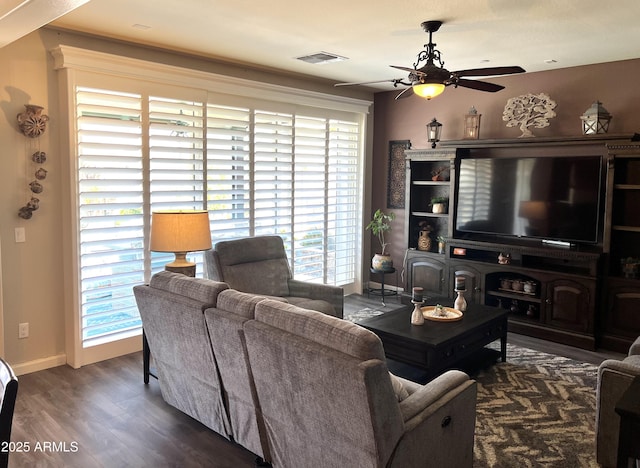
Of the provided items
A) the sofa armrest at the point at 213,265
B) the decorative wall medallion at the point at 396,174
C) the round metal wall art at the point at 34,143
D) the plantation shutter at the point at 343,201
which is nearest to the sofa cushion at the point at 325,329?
the sofa armrest at the point at 213,265

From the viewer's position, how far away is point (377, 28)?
13.2 feet

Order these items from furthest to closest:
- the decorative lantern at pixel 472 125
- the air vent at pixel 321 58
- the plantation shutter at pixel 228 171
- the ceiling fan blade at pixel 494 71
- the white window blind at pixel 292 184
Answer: the decorative lantern at pixel 472 125, the white window blind at pixel 292 184, the plantation shutter at pixel 228 171, the air vent at pixel 321 58, the ceiling fan blade at pixel 494 71

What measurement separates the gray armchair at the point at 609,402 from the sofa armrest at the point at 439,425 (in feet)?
2.54

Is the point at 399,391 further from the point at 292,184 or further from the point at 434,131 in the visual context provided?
the point at 434,131

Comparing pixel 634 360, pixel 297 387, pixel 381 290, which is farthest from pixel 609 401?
pixel 381 290

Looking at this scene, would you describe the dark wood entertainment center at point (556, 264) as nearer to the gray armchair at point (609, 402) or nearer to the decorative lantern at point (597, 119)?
the decorative lantern at point (597, 119)

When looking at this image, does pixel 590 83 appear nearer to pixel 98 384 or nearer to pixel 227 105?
pixel 227 105

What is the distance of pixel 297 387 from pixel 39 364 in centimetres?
290

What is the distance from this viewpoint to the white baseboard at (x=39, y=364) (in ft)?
13.2

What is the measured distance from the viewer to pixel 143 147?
14.7ft

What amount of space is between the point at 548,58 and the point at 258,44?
110 inches

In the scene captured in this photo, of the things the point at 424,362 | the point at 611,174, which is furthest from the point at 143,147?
the point at 611,174

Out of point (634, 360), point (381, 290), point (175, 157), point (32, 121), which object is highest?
point (32, 121)

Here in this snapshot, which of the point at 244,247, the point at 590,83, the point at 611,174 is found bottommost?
the point at 244,247
